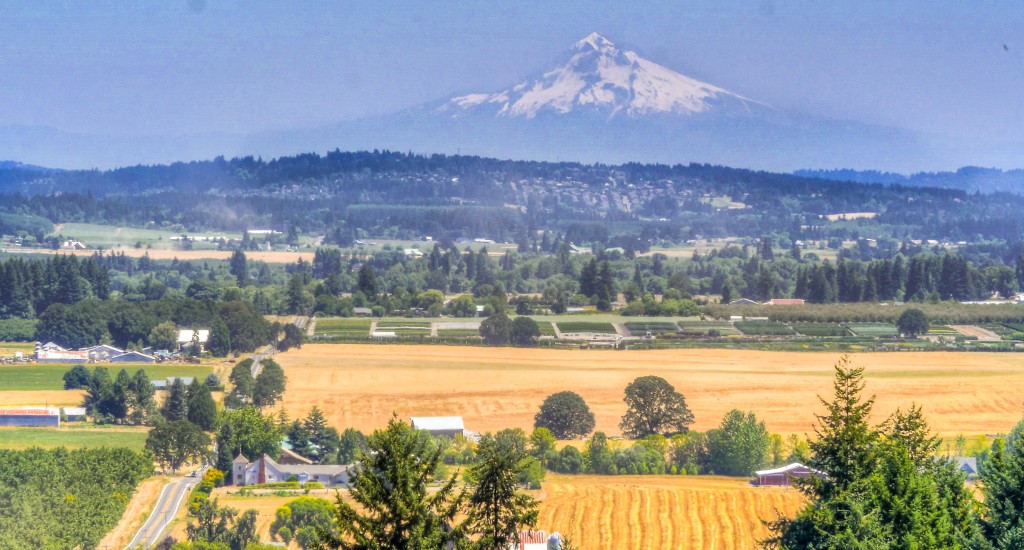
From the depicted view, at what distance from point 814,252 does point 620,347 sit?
86.9m

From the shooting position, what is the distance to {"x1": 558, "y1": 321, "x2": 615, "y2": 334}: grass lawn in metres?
79.6

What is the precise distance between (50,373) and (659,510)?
34.3m

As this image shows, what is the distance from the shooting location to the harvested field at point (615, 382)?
181 feet

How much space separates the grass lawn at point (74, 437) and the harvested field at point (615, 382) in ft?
22.0

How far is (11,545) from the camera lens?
30953 millimetres

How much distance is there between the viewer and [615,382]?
62.2 meters

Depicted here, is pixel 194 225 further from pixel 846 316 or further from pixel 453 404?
pixel 453 404

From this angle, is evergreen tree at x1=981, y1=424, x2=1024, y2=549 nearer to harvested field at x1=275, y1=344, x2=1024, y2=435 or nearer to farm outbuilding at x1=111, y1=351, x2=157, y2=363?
harvested field at x1=275, y1=344, x2=1024, y2=435

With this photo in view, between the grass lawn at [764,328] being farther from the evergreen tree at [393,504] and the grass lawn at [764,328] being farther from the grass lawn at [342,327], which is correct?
the evergreen tree at [393,504]

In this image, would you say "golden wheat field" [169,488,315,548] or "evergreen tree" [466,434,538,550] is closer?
"evergreen tree" [466,434,538,550]

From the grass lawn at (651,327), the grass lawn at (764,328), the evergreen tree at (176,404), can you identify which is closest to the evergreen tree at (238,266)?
the grass lawn at (651,327)

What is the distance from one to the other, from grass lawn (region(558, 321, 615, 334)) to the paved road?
38.1 metres

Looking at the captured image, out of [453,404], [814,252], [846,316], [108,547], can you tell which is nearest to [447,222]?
[814,252]

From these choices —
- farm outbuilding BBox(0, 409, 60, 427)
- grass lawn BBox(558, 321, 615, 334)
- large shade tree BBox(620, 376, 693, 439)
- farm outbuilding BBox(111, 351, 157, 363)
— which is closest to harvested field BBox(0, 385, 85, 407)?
farm outbuilding BBox(0, 409, 60, 427)
